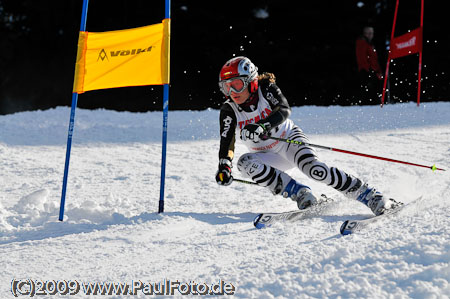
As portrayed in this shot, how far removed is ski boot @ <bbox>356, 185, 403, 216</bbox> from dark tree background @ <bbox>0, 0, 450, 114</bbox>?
34.1 feet

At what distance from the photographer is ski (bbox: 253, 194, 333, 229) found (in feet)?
11.3

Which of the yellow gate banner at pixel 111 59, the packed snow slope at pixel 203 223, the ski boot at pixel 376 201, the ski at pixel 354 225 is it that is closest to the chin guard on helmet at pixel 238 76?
the yellow gate banner at pixel 111 59

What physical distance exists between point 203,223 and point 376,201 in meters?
1.27

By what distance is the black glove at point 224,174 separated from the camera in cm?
379

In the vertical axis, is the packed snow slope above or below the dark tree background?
below

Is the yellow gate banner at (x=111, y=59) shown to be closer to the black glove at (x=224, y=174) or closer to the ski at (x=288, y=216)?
the black glove at (x=224, y=174)

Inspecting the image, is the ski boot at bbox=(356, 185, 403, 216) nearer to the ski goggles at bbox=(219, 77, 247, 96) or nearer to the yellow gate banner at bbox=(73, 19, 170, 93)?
the ski goggles at bbox=(219, 77, 247, 96)

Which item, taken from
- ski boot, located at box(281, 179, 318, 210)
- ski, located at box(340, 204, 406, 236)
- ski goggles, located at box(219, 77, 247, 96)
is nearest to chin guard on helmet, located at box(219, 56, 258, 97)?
ski goggles, located at box(219, 77, 247, 96)

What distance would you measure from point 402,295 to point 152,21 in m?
13.7

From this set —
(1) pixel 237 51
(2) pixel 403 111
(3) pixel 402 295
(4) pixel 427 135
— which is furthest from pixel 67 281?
(1) pixel 237 51

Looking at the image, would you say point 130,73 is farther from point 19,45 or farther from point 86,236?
point 19,45

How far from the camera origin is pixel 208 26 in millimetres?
14391

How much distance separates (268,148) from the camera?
4.07m

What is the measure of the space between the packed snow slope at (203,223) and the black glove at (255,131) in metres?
0.63
